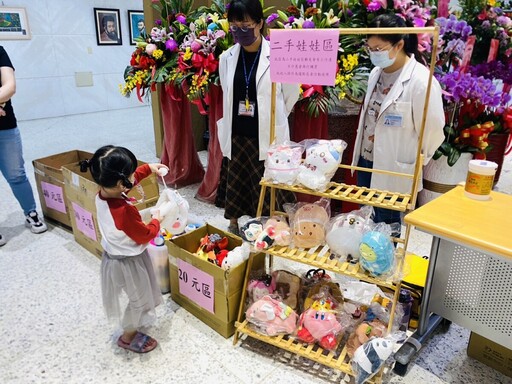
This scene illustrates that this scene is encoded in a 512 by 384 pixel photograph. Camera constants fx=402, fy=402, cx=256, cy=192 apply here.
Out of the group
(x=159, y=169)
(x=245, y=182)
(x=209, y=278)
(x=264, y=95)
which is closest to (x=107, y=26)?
(x=245, y=182)

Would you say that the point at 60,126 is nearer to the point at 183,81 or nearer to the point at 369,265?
the point at 183,81

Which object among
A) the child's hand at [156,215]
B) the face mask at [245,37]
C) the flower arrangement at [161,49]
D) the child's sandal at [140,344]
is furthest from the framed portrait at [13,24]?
the child's sandal at [140,344]

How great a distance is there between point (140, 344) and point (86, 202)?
986 millimetres

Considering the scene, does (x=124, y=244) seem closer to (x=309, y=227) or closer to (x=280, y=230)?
(x=280, y=230)

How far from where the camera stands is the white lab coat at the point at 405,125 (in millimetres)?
1874

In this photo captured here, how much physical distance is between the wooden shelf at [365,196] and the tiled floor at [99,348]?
29.1 inches

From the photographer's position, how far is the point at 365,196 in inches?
61.4

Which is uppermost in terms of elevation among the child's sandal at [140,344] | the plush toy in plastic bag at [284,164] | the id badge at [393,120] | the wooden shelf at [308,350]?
the id badge at [393,120]

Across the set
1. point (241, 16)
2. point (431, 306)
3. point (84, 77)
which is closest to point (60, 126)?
point (84, 77)

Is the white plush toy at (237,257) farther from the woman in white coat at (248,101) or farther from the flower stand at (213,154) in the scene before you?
the flower stand at (213,154)

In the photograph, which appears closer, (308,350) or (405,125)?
(308,350)

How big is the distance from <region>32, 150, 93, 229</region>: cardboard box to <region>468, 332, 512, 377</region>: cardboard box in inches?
97.3

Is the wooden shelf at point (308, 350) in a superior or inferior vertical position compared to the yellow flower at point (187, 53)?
inferior

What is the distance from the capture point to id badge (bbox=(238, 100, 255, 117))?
7.50 ft
